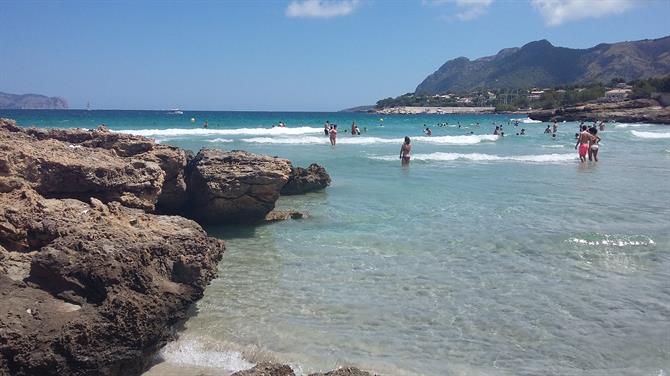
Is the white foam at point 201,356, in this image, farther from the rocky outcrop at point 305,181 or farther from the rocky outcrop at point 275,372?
the rocky outcrop at point 305,181

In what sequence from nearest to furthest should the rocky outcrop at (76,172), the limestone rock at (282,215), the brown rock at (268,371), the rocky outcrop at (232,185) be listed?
the brown rock at (268,371) → the rocky outcrop at (76,172) → the rocky outcrop at (232,185) → the limestone rock at (282,215)

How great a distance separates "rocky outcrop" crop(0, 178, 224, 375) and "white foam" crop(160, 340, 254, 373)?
0.29 meters

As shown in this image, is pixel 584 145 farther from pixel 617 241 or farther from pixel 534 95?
pixel 534 95

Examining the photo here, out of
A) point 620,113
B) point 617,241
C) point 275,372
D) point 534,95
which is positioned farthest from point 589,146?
point 534,95

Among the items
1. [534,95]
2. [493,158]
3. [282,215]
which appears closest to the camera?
[282,215]

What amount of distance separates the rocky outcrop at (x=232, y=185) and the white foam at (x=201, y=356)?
4575 mm

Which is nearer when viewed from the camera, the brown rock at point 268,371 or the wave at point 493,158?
the brown rock at point 268,371

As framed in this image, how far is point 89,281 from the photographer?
4664mm

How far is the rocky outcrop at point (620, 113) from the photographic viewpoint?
65.0 m

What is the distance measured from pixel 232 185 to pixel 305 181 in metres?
4.80

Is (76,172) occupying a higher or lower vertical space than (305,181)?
higher

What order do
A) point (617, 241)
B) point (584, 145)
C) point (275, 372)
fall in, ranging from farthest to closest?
1. point (584, 145)
2. point (617, 241)
3. point (275, 372)

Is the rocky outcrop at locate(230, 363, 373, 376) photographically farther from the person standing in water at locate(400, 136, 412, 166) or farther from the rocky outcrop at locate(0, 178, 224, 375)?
the person standing in water at locate(400, 136, 412, 166)

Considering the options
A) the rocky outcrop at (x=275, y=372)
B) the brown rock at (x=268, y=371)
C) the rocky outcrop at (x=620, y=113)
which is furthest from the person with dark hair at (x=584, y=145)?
the rocky outcrop at (x=620, y=113)
